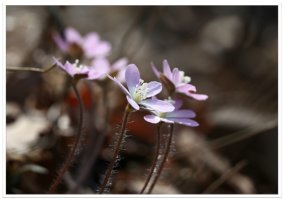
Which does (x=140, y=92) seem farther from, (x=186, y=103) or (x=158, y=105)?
(x=186, y=103)

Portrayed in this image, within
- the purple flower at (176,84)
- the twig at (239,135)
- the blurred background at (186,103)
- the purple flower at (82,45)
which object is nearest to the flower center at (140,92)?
the purple flower at (176,84)

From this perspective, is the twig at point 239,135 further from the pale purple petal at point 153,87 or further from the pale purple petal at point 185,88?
the pale purple petal at point 153,87

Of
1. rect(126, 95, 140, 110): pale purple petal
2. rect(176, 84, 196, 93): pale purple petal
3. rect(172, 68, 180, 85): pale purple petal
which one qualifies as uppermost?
rect(172, 68, 180, 85): pale purple petal

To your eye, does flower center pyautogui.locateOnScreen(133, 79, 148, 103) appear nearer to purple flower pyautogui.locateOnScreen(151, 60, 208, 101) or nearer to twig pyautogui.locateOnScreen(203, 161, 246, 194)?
purple flower pyautogui.locateOnScreen(151, 60, 208, 101)

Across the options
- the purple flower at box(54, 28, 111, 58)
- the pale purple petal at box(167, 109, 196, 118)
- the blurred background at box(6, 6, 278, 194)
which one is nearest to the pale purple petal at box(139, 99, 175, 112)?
the pale purple petal at box(167, 109, 196, 118)

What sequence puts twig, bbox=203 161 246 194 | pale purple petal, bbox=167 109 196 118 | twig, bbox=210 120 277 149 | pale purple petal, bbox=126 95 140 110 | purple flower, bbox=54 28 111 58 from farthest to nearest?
twig, bbox=210 120 277 149 < twig, bbox=203 161 246 194 < purple flower, bbox=54 28 111 58 < pale purple petal, bbox=167 109 196 118 < pale purple petal, bbox=126 95 140 110

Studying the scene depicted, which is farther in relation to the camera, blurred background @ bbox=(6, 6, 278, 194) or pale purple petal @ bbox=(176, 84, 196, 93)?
blurred background @ bbox=(6, 6, 278, 194)
